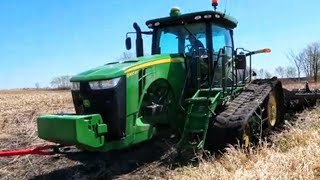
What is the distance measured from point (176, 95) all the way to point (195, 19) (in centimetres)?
142

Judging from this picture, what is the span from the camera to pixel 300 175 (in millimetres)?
4625

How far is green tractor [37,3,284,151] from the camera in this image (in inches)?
233

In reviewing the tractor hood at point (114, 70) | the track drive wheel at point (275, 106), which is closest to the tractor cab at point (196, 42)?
the tractor hood at point (114, 70)

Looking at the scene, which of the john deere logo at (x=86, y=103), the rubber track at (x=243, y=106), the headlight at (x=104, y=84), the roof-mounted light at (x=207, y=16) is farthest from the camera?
the roof-mounted light at (x=207, y=16)

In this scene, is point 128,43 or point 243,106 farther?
point 128,43

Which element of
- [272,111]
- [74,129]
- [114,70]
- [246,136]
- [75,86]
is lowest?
[246,136]

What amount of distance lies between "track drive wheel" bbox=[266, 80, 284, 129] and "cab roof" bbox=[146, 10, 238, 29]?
5.53 ft

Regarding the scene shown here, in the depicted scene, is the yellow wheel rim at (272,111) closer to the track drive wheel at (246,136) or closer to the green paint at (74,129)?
the track drive wheel at (246,136)

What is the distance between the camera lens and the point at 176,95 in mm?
7230

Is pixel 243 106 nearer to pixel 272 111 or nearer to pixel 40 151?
pixel 272 111

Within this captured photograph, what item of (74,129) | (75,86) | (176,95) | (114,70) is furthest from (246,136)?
(74,129)

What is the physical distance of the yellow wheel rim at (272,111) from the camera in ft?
27.7

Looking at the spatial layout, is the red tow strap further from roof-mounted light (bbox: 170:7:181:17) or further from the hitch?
roof-mounted light (bbox: 170:7:181:17)

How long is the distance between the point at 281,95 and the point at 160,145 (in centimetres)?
341
